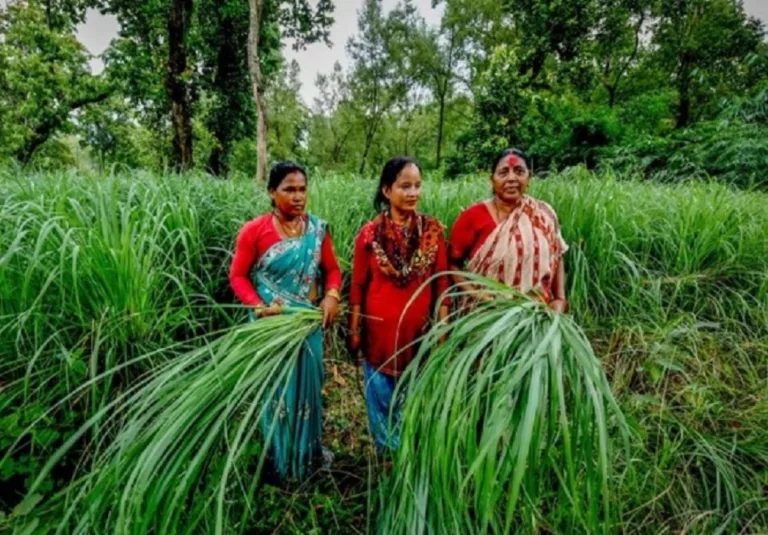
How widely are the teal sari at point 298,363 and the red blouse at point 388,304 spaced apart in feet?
0.64

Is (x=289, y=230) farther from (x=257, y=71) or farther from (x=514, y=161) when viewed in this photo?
(x=257, y=71)

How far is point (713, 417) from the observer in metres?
1.65

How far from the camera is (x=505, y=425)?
770 millimetres

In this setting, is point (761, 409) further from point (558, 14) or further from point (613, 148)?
point (558, 14)

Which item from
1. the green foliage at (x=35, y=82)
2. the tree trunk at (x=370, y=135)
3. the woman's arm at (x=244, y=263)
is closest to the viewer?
the woman's arm at (x=244, y=263)

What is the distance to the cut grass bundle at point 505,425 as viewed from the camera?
29.8 inches

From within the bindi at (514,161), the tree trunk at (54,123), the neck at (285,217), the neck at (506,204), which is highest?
the tree trunk at (54,123)

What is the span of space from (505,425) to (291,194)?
1.21 m

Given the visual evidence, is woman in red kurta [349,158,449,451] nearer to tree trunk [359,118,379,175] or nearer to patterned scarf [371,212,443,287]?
patterned scarf [371,212,443,287]

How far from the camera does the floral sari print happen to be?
5.55 feet

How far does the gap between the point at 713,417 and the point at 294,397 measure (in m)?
1.63

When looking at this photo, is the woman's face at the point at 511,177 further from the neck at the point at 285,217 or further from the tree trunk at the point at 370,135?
the tree trunk at the point at 370,135

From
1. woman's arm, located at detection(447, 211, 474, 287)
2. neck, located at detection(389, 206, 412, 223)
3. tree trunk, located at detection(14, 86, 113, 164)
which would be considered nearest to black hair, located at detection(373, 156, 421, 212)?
neck, located at detection(389, 206, 412, 223)

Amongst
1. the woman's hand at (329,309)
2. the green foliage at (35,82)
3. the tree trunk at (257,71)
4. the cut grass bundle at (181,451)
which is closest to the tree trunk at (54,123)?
the green foliage at (35,82)
